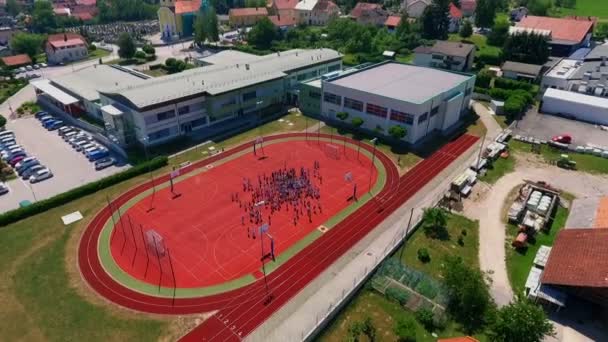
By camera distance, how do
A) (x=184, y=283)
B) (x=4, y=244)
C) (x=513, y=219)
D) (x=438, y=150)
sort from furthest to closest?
(x=438, y=150) → (x=513, y=219) → (x=4, y=244) → (x=184, y=283)

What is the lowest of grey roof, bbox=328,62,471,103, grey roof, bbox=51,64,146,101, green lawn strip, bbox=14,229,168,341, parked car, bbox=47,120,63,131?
green lawn strip, bbox=14,229,168,341

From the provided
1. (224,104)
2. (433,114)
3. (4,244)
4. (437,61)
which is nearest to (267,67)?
(224,104)

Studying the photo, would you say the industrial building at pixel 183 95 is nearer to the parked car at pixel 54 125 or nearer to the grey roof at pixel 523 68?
the parked car at pixel 54 125

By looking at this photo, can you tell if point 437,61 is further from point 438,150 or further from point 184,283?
point 184,283

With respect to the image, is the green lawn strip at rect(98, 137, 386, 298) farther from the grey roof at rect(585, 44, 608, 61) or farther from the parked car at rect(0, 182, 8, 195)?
the grey roof at rect(585, 44, 608, 61)

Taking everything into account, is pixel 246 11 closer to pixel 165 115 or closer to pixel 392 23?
pixel 392 23

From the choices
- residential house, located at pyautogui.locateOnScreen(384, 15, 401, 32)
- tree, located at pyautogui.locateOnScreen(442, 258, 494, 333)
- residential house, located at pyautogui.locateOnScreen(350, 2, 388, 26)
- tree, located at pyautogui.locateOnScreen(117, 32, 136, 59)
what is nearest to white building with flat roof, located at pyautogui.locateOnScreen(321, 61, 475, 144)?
tree, located at pyautogui.locateOnScreen(442, 258, 494, 333)
